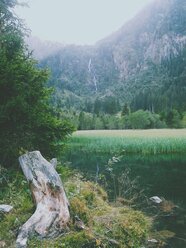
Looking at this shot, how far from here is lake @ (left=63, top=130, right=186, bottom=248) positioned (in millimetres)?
14094

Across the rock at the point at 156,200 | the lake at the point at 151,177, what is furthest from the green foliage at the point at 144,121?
the rock at the point at 156,200

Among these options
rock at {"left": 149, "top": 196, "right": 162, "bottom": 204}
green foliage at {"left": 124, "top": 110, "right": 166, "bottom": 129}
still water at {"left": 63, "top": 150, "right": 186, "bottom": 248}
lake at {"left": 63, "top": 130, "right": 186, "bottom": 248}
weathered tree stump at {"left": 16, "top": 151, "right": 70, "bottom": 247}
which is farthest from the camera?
green foliage at {"left": 124, "top": 110, "right": 166, "bottom": 129}

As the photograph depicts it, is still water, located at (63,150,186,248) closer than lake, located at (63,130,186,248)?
Yes

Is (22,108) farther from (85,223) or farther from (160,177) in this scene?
(160,177)

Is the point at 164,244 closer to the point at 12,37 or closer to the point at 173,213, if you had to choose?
the point at 173,213

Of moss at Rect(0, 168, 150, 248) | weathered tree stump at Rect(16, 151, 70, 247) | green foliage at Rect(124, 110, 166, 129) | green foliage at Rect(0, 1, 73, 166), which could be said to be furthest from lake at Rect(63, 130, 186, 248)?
green foliage at Rect(124, 110, 166, 129)

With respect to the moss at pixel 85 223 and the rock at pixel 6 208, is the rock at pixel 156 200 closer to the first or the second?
the moss at pixel 85 223

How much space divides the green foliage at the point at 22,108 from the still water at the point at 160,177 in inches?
96.0

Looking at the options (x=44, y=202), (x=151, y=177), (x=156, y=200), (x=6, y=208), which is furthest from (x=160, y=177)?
(x=44, y=202)

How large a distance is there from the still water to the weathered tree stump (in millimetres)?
3983

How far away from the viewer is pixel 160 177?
84.8ft

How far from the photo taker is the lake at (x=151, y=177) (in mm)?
14094

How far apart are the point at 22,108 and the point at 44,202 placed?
3562 millimetres

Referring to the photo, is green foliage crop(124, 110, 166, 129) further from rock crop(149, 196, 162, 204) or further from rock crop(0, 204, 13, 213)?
rock crop(0, 204, 13, 213)
